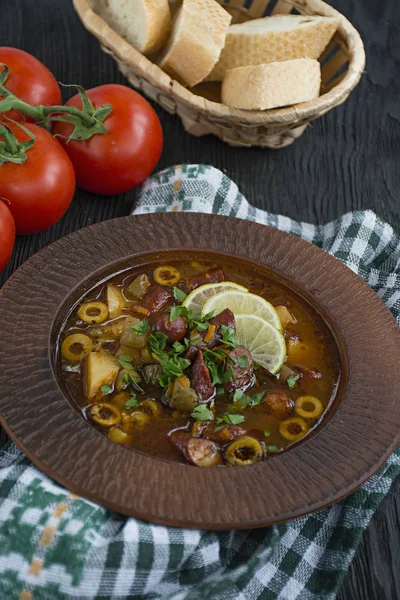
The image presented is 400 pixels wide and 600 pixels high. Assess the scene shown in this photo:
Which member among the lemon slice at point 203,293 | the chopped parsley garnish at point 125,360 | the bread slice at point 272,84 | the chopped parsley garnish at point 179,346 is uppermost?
the bread slice at point 272,84

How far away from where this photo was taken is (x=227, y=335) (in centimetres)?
236

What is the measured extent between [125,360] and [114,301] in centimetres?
28

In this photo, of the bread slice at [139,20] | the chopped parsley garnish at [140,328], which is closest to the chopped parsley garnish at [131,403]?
the chopped parsley garnish at [140,328]

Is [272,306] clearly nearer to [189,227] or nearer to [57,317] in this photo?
[189,227]

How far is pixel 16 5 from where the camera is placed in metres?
4.53

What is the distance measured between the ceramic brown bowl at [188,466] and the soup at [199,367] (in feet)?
0.20

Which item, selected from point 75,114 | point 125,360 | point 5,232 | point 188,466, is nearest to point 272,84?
point 75,114

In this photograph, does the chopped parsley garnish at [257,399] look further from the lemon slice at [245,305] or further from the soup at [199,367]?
the lemon slice at [245,305]

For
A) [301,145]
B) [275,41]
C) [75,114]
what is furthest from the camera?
[301,145]

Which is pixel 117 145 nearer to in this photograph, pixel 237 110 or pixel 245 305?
pixel 237 110

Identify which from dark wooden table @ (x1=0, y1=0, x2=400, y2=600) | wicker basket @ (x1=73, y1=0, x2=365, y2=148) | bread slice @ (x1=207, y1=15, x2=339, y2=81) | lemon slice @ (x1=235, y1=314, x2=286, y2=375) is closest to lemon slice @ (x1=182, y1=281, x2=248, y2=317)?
lemon slice @ (x1=235, y1=314, x2=286, y2=375)

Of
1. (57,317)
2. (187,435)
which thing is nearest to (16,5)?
(57,317)

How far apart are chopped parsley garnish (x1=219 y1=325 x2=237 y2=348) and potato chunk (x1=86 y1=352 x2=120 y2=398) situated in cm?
A: 34

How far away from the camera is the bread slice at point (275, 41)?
Answer: 361cm
